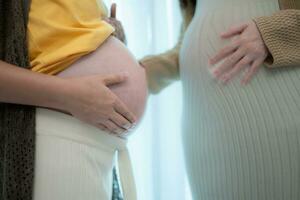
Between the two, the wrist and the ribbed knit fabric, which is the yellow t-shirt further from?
the ribbed knit fabric

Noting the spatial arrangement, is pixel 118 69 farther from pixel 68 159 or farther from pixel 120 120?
pixel 68 159

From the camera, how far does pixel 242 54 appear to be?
2.78 feet

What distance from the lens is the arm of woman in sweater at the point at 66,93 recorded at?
0.59 m

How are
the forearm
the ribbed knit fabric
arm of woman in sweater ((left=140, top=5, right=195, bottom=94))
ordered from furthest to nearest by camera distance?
arm of woman in sweater ((left=140, top=5, right=195, bottom=94)), the ribbed knit fabric, the forearm

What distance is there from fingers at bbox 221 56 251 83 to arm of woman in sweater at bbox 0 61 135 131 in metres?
0.30

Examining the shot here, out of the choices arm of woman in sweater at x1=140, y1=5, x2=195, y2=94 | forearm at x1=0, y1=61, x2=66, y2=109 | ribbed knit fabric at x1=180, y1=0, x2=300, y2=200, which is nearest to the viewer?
forearm at x1=0, y1=61, x2=66, y2=109

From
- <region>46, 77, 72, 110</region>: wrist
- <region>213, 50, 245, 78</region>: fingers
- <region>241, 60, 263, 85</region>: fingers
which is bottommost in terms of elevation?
<region>46, 77, 72, 110</region>: wrist

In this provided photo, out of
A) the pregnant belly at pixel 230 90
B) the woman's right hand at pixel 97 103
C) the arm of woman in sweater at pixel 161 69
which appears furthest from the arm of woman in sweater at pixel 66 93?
the arm of woman in sweater at pixel 161 69

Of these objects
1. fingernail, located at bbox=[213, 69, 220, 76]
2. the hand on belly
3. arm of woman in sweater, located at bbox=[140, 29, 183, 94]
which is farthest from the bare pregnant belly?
arm of woman in sweater, located at bbox=[140, 29, 183, 94]

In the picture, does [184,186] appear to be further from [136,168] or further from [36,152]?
[36,152]

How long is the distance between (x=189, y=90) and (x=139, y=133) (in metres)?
0.69

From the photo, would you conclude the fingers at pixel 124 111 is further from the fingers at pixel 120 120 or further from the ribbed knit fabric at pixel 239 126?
the ribbed knit fabric at pixel 239 126

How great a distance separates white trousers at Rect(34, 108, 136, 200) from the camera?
1.97ft

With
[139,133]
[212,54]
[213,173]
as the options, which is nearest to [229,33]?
[212,54]
